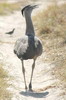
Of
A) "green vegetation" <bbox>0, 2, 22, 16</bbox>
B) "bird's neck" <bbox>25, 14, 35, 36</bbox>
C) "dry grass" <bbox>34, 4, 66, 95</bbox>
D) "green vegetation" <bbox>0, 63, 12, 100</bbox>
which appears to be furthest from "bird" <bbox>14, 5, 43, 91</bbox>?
"green vegetation" <bbox>0, 2, 22, 16</bbox>

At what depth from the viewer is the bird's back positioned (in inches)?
392

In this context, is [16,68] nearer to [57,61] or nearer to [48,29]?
[57,61]

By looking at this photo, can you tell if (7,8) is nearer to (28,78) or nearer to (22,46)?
(28,78)

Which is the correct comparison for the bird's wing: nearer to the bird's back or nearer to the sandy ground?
the bird's back

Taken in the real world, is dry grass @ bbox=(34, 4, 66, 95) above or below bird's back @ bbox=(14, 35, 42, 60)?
below

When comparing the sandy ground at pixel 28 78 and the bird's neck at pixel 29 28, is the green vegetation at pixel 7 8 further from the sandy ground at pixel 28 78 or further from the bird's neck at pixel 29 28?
the bird's neck at pixel 29 28

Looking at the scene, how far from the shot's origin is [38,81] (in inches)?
446

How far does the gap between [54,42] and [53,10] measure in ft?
19.7

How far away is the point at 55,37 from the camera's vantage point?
54.0 ft

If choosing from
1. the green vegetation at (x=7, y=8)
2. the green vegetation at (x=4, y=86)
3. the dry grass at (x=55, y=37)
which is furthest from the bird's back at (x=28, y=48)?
the green vegetation at (x=7, y=8)

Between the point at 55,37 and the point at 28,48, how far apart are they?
6554mm

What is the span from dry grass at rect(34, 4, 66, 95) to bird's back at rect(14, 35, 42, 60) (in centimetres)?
110

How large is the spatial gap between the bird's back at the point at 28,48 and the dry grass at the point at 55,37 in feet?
3.61

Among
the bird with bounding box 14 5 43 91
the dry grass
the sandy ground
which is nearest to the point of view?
the sandy ground
